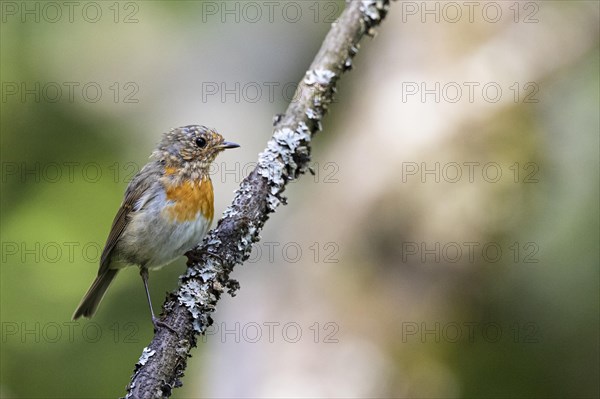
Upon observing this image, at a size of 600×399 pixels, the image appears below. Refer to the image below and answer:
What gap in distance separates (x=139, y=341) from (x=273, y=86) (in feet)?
10.6

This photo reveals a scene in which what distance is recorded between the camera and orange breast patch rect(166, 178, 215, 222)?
4.73 metres

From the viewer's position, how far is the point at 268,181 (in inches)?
154

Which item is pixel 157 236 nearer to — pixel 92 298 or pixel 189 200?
pixel 189 200

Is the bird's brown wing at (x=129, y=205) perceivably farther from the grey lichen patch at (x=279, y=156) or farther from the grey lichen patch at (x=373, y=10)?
the grey lichen patch at (x=373, y=10)

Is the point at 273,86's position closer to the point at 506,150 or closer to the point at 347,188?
the point at 347,188

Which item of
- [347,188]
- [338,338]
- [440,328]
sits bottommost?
[338,338]

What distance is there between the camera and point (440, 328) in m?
5.52

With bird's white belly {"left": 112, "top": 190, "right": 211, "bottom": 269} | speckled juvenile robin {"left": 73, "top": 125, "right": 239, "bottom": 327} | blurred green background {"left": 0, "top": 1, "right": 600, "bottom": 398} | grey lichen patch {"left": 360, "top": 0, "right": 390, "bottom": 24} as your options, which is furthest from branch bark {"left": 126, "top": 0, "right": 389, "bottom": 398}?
blurred green background {"left": 0, "top": 1, "right": 600, "bottom": 398}

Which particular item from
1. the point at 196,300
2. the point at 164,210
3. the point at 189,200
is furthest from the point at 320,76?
the point at 164,210

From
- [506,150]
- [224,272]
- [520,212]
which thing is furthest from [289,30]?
[224,272]

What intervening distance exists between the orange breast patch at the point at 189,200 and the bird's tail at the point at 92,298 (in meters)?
0.83

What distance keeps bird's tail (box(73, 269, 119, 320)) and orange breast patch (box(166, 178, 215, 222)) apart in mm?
826

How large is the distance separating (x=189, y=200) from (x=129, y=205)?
0.47 meters

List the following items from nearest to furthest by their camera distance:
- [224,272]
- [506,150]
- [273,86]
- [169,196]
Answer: [224,272]
[169,196]
[506,150]
[273,86]
